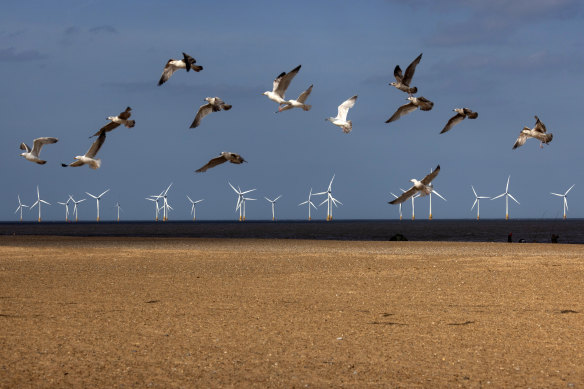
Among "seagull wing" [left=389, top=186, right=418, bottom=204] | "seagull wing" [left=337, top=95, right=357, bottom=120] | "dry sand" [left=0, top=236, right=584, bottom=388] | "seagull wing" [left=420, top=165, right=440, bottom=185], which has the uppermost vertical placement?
"seagull wing" [left=337, top=95, right=357, bottom=120]

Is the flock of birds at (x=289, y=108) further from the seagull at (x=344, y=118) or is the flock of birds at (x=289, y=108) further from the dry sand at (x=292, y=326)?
the dry sand at (x=292, y=326)

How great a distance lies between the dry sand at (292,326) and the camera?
45.9 ft

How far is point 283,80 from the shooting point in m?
23.2

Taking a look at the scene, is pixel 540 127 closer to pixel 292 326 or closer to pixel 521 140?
pixel 521 140

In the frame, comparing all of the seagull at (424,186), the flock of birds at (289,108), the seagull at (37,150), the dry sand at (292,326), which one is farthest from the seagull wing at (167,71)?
the seagull at (424,186)

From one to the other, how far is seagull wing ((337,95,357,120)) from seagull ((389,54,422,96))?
3.00 m

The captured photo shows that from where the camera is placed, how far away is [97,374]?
13914 millimetres

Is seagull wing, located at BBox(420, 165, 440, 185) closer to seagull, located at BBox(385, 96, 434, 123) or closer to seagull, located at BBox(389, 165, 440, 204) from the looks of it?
seagull, located at BBox(389, 165, 440, 204)

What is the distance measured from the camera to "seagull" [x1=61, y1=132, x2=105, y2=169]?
22297 millimetres

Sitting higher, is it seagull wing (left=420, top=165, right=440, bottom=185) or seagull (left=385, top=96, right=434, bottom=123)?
seagull (left=385, top=96, right=434, bottom=123)

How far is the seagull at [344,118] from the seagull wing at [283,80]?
224 cm

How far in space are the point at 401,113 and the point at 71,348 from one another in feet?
38.0

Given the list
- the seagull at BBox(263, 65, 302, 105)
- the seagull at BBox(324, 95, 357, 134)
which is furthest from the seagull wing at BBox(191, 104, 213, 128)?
the seagull at BBox(324, 95, 357, 134)

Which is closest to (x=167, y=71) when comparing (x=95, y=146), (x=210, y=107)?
(x=210, y=107)
